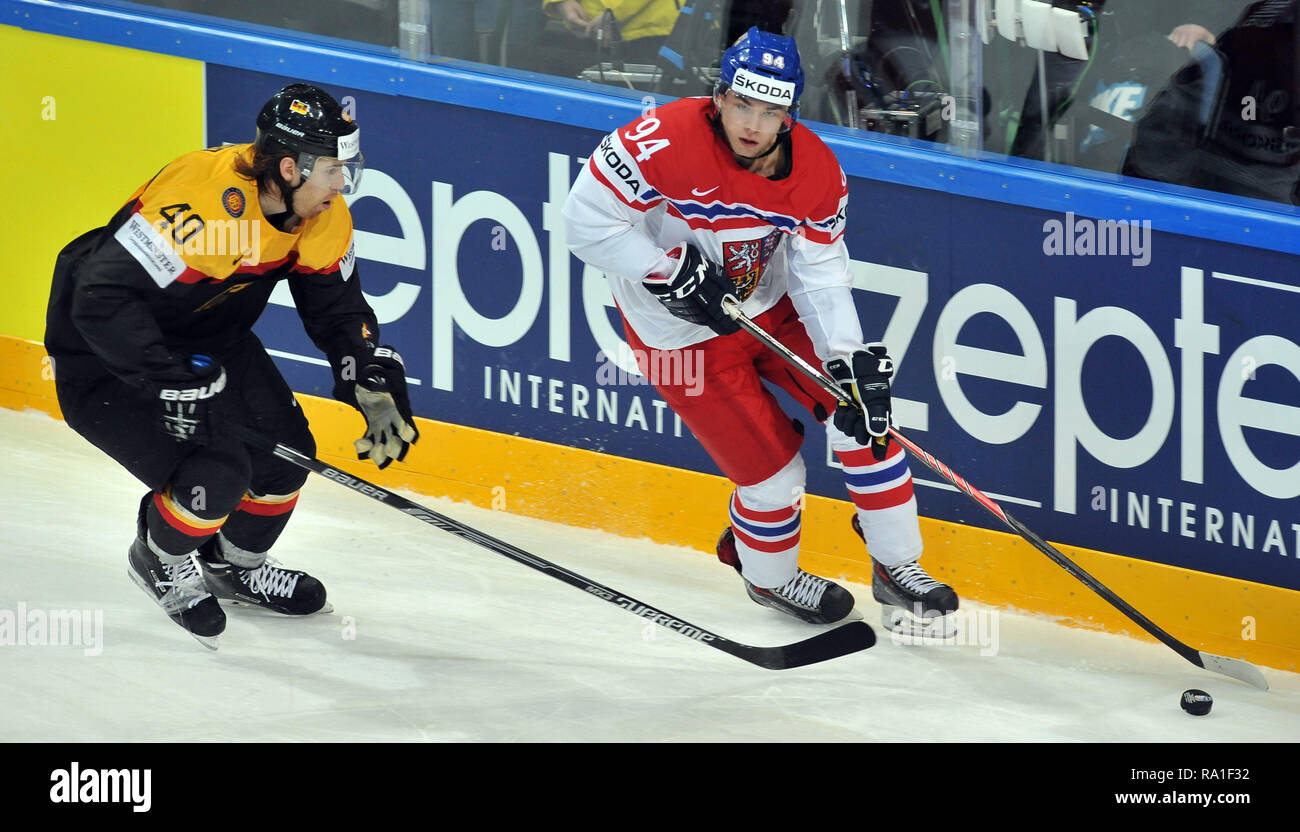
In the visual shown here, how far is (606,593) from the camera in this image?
3787 mm

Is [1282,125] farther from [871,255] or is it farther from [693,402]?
[693,402]

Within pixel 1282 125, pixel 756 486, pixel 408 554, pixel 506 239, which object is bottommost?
pixel 408 554

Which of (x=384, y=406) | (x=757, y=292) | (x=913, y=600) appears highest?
(x=757, y=292)

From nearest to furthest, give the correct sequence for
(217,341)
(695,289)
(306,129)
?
(306,129), (695,289), (217,341)

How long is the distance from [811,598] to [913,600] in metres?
Result: 0.27

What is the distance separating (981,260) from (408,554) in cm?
169

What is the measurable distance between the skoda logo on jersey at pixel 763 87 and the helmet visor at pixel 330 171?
2.69 feet

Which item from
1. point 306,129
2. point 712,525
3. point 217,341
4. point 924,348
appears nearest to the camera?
point 306,129

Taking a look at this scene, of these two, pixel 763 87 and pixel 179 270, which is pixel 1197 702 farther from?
pixel 179 270

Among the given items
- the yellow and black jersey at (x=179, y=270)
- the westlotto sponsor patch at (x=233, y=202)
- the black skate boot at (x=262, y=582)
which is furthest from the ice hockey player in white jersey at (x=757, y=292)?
the black skate boot at (x=262, y=582)

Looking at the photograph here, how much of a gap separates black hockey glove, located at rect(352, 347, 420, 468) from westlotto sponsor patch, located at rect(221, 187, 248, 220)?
468 millimetres

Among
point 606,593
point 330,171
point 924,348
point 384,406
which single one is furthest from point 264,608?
point 924,348
